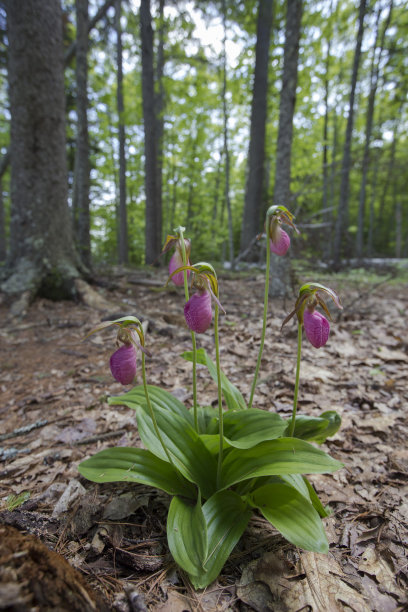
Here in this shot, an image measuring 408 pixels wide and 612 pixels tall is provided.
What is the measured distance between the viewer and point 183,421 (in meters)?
1.50

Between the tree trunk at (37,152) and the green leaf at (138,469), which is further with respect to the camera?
the tree trunk at (37,152)

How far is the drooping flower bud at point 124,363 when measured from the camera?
1.12 m

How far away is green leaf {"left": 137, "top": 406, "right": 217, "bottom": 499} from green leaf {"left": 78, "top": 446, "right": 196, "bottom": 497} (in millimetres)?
66

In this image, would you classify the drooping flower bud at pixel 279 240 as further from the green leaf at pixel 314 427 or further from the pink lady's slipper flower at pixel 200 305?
the green leaf at pixel 314 427

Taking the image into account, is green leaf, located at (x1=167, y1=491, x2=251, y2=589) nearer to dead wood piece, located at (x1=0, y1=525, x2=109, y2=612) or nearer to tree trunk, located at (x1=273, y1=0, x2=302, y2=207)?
dead wood piece, located at (x1=0, y1=525, x2=109, y2=612)

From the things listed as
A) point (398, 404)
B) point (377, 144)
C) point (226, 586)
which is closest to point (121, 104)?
point (398, 404)

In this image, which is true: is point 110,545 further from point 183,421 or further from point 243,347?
point 243,347

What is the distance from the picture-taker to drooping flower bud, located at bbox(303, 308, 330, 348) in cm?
117

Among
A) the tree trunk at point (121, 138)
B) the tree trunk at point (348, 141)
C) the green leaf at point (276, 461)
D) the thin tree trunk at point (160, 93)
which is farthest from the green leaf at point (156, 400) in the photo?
the tree trunk at point (121, 138)

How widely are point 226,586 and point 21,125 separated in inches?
221

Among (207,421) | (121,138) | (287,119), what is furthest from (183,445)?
(121,138)

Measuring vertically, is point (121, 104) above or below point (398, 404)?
above

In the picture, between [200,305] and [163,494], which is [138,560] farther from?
[200,305]

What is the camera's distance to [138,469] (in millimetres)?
1381
